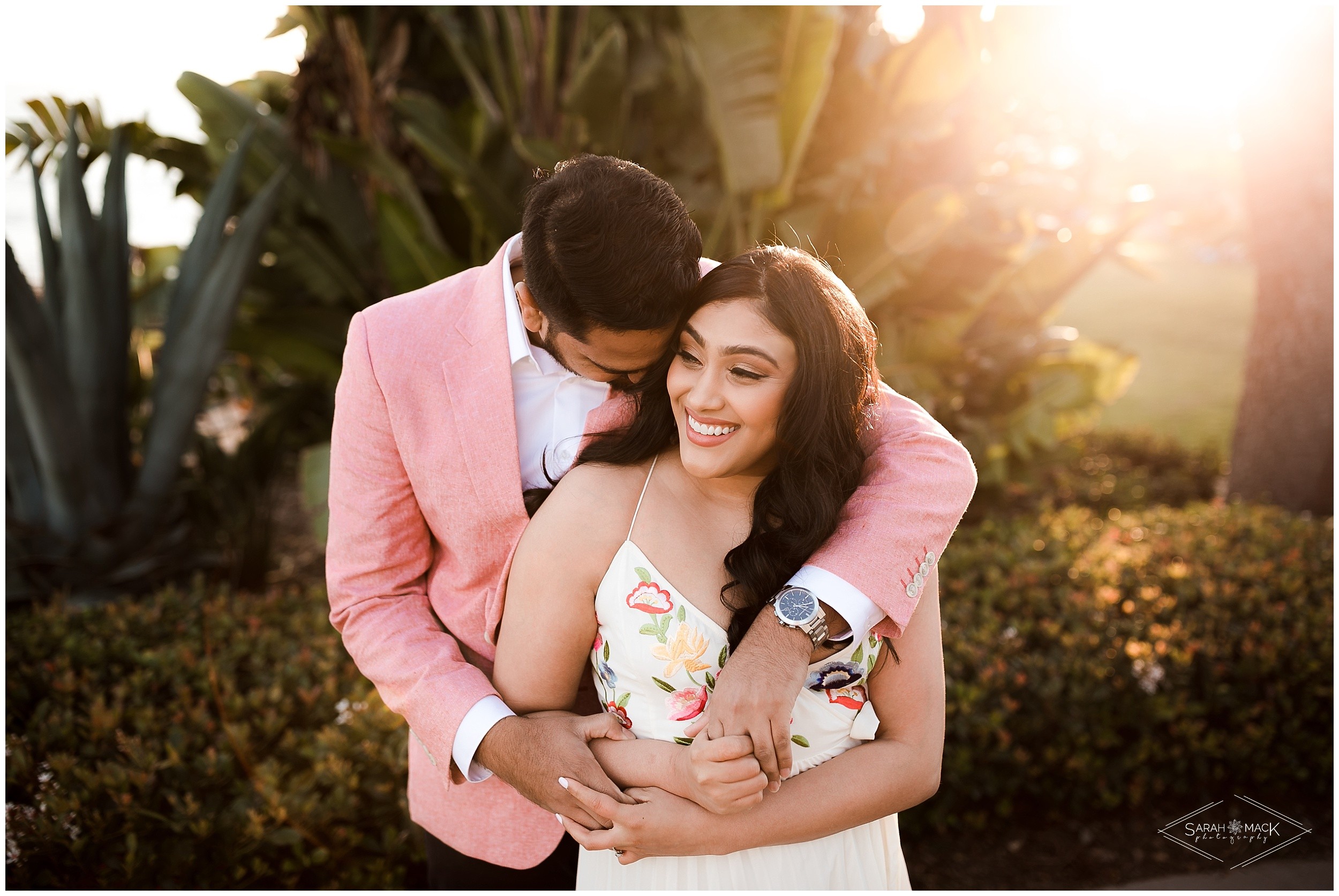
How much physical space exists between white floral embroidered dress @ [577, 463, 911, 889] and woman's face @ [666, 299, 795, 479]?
170 mm

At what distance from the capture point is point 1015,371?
6.87m

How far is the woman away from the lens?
166cm

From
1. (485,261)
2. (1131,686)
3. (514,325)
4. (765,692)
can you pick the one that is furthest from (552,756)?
(485,261)

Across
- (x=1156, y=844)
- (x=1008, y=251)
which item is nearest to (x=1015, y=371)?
(x=1008, y=251)

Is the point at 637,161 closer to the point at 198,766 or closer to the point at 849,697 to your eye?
the point at 198,766

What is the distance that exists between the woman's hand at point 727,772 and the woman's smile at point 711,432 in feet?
1.79

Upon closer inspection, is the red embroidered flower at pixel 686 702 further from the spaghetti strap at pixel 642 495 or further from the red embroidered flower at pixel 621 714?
the spaghetti strap at pixel 642 495

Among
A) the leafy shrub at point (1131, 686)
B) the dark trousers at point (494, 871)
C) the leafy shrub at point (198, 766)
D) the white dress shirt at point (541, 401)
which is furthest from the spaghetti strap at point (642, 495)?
the leafy shrub at point (1131, 686)

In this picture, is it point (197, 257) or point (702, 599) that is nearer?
point (702, 599)

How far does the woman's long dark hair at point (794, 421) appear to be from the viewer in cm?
167

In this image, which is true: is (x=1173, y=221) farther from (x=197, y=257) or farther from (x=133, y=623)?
(x=133, y=623)

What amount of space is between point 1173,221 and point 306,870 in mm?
9423

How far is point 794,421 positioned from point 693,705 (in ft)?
1.92

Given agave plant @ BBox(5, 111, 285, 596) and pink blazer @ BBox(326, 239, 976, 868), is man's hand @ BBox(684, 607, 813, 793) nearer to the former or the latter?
pink blazer @ BBox(326, 239, 976, 868)
